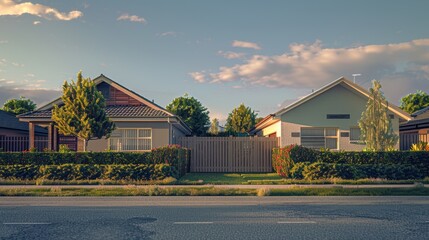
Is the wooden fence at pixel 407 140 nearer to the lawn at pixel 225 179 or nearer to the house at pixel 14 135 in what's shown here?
the lawn at pixel 225 179

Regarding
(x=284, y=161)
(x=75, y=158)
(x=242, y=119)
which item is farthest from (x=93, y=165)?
(x=242, y=119)

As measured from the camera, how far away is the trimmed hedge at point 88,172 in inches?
669

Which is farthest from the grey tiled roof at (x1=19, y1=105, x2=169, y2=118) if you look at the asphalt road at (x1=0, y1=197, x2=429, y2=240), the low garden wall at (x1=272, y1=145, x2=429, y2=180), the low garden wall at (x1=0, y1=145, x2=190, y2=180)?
the asphalt road at (x1=0, y1=197, x2=429, y2=240)

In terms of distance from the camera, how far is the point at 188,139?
24.0 m

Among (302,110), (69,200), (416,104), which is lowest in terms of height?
(69,200)

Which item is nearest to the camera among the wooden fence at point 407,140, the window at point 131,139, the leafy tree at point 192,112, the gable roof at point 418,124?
the window at point 131,139

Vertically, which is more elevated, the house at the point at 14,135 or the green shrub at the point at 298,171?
the house at the point at 14,135

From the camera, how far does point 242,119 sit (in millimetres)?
55531

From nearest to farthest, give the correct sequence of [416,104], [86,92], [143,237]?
[143,237], [86,92], [416,104]

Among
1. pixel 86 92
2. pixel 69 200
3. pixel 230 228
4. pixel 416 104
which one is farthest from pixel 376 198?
pixel 416 104

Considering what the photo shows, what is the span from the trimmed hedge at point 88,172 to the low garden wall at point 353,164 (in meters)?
5.95

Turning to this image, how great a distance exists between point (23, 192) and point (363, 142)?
17175 mm

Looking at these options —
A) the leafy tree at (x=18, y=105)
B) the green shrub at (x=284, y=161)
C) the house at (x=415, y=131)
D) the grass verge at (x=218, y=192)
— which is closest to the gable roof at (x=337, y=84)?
the house at (x=415, y=131)

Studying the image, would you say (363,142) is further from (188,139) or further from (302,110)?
(188,139)
